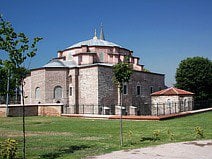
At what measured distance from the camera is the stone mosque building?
33.2 meters

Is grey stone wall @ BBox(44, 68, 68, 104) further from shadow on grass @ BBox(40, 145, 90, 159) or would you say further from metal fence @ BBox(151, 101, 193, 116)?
shadow on grass @ BBox(40, 145, 90, 159)

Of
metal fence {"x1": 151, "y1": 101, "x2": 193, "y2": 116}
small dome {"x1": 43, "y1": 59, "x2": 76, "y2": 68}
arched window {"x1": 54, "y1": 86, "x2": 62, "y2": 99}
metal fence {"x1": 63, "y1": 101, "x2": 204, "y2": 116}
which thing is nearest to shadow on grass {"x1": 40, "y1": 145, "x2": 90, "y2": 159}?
metal fence {"x1": 63, "y1": 101, "x2": 204, "y2": 116}

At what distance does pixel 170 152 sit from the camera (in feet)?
27.1

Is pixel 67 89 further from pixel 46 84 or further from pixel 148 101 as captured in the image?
pixel 148 101

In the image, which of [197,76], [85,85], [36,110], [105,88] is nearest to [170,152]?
[36,110]

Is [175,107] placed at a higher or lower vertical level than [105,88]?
lower

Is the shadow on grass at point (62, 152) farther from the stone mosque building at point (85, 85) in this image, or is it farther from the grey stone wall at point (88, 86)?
the grey stone wall at point (88, 86)

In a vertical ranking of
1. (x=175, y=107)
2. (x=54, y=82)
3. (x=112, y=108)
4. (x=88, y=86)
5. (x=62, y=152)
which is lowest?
(x=112, y=108)

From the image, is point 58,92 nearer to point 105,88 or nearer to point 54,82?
point 54,82

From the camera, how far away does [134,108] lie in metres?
35.9

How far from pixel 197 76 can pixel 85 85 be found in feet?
53.4

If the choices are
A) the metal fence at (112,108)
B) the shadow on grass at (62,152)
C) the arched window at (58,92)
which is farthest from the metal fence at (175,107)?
the shadow on grass at (62,152)

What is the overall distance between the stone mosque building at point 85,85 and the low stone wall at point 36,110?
381 cm

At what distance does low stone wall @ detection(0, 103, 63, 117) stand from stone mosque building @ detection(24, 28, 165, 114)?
381 centimetres
